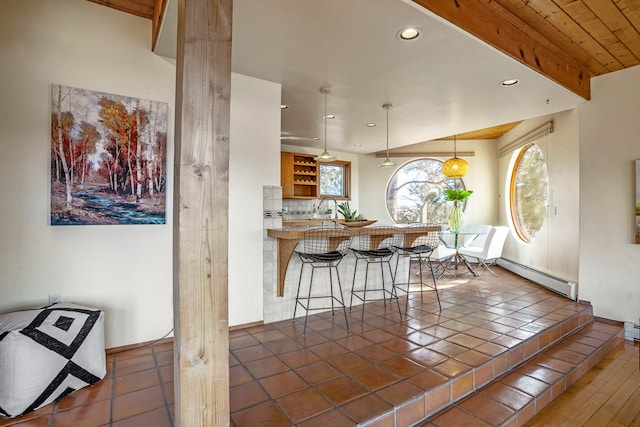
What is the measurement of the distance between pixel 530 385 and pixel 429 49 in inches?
102

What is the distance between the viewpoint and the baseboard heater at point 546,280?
3857 mm

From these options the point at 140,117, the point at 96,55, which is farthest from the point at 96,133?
the point at 96,55

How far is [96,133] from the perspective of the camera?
7.84ft

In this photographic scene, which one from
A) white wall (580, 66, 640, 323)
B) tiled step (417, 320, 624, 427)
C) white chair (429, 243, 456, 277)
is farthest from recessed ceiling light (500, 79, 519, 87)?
white chair (429, 243, 456, 277)

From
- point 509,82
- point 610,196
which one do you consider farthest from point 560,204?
point 509,82

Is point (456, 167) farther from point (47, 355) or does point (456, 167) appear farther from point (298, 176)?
point (47, 355)

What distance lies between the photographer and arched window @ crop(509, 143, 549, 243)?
500 cm

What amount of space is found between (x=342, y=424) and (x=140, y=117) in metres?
2.58

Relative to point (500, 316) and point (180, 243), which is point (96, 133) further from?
point (500, 316)

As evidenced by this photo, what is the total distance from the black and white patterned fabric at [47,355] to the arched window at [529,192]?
5.45m

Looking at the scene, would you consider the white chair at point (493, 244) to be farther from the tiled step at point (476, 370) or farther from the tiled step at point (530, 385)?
the tiled step at point (530, 385)

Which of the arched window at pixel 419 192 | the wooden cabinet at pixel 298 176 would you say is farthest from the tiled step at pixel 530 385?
the wooden cabinet at pixel 298 176

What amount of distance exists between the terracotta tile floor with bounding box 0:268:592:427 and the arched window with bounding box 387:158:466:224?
3.59 m

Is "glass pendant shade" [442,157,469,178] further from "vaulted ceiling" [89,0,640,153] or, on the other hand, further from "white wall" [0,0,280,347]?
"white wall" [0,0,280,347]
